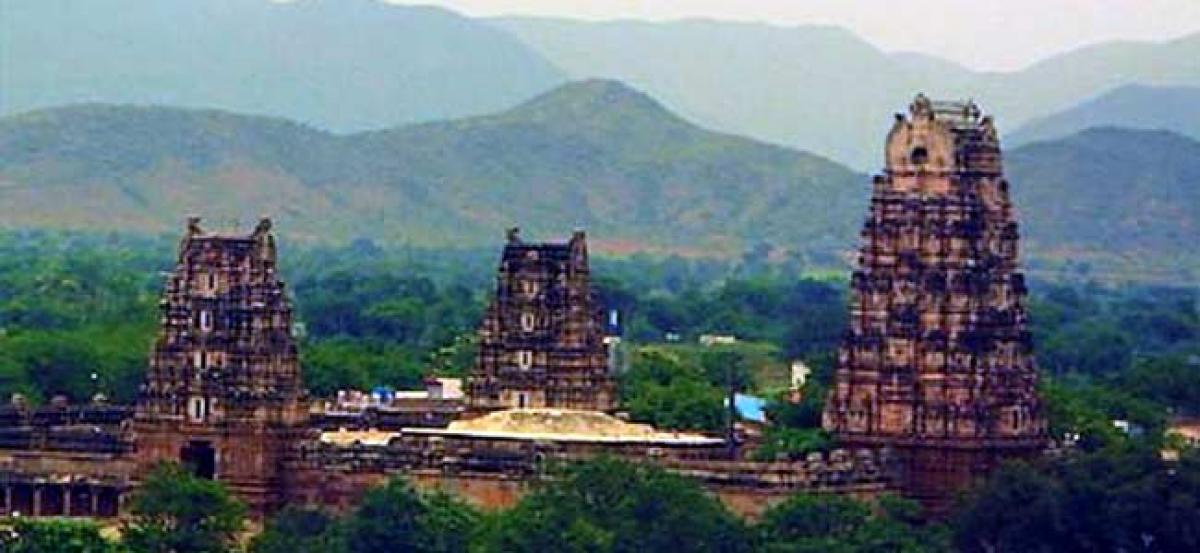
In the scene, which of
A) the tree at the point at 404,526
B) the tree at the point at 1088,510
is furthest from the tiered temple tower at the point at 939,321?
the tree at the point at 404,526

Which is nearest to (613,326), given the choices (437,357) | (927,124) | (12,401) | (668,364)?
(437,357)

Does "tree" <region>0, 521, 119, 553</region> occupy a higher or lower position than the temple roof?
lower

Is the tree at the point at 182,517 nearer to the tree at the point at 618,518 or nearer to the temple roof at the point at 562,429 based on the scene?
the tree at the point at 618,518

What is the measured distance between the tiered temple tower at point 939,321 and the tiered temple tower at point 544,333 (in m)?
11.2

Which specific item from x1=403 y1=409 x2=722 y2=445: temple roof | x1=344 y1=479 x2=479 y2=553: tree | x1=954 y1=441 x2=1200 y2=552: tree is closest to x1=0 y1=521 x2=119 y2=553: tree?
x1=344 y1=479 x2=479 y2=553: tree

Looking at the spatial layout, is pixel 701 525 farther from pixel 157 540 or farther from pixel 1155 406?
pixel 1155 406

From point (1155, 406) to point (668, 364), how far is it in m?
15.4

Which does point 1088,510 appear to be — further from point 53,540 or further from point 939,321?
point 53,540

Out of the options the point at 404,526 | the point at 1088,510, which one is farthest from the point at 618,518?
the point at 1088,510

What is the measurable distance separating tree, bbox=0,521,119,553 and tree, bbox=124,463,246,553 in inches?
29.8

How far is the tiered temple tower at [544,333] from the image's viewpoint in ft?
389

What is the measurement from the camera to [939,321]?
107688mm

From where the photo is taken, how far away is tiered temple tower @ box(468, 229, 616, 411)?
11844 centimetres

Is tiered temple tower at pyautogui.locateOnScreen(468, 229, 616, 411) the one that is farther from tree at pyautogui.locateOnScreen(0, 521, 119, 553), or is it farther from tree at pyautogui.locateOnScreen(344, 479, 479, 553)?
tree at pyautogui.locateOnScreen(0, 521, 119, 553)
